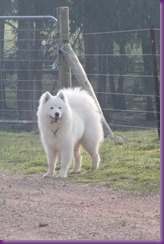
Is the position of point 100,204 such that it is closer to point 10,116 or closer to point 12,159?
point 12,159

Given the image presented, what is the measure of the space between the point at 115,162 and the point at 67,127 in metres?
0.93

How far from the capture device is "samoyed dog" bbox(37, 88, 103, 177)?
9.55 meters

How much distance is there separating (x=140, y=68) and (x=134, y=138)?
12142 mm

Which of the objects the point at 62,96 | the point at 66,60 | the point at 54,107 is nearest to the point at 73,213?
the point at 54,107

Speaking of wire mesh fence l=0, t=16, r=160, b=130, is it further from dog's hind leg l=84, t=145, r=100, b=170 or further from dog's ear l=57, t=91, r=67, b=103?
dog's ear l=57, t=91, r=67, b=103

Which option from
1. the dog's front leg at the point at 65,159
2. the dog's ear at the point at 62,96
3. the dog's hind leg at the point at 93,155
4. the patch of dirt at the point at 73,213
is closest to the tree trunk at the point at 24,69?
the dog's hind leg at the point at 93,155

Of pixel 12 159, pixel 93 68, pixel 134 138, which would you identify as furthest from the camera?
pixel 93 68

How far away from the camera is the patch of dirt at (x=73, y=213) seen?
6160 millimetres

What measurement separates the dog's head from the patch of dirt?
955mm

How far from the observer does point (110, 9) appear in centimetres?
2459

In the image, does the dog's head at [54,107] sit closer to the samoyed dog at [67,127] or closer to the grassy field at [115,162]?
the samoyed dog at [67,127]

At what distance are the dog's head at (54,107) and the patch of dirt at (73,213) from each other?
3.13ft

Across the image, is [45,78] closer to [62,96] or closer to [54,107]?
[62,96]

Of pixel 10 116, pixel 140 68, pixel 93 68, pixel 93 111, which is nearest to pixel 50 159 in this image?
pixel 93 111
